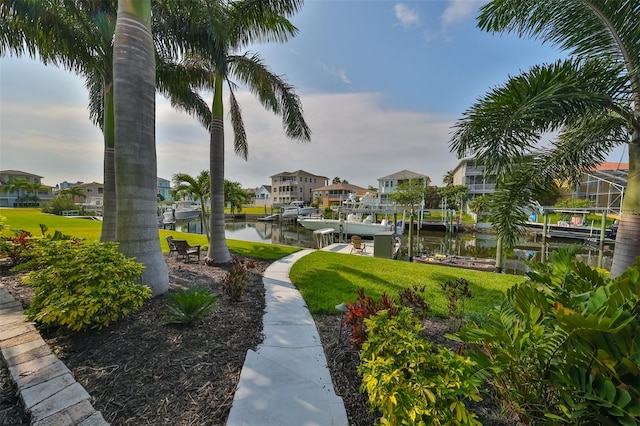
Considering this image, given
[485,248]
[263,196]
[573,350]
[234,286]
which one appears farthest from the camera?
[263,196]

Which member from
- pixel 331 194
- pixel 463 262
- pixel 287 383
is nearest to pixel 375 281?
pixel 287 383

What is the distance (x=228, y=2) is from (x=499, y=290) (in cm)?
1002

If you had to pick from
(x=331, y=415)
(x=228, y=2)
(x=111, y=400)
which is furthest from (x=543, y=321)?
(x=228, y=2)

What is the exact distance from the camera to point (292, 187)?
205 ft

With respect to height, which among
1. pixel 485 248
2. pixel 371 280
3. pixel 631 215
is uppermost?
pixel 631 215

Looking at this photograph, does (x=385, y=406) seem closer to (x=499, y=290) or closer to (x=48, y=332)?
(x=48, y=332)

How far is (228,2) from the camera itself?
255 inches

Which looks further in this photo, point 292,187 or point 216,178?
point 292,187

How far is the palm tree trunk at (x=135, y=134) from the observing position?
4324 mm

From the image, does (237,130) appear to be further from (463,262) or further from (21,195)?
→ (21,195)

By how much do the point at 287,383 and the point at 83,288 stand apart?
292cm

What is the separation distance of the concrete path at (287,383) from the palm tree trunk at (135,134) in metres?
2.70

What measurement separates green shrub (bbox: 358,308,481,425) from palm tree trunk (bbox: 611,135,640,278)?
3.78 m

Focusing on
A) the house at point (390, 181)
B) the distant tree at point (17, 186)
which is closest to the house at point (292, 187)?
the house at point (390, 181)
